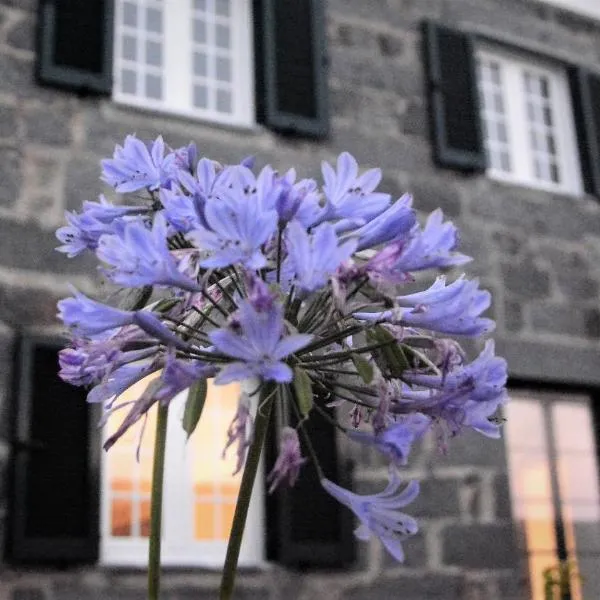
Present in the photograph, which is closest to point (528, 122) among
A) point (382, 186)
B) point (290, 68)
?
point (382, 186)

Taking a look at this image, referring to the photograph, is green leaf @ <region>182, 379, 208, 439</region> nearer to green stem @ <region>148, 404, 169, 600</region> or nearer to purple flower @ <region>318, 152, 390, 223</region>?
green stem @ <region>148, 404, 169, 600</region>

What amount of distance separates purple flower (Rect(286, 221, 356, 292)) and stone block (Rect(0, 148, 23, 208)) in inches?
185

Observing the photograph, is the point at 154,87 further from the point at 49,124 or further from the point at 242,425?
the point at 242,425

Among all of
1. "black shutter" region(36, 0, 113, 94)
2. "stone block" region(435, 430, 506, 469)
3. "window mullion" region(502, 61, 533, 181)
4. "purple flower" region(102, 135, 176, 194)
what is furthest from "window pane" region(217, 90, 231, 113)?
"purple flower" region(102, 135, 176, 194)

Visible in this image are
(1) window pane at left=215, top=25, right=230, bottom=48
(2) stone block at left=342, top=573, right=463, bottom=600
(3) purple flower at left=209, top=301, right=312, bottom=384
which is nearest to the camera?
(3) purple flower at left=209, top=301, right=312, bottom=384

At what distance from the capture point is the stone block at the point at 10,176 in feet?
17.9

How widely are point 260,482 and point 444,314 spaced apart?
4797mm

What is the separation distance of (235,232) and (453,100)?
6.23m

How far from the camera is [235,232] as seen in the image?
3.26 ft

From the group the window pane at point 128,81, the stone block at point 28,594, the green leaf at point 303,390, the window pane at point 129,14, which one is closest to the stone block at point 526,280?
the window pane at point 128,81

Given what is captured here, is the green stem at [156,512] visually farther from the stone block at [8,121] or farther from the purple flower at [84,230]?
the stone block at [8,121]

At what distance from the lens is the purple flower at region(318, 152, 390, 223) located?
1.11m

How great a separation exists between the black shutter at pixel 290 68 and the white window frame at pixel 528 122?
152 centimetres

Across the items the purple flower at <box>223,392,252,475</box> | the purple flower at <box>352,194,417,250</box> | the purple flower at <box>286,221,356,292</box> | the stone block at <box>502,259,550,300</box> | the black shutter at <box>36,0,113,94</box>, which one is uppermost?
the black shutter at <box>36,0,113,94</box>
